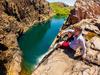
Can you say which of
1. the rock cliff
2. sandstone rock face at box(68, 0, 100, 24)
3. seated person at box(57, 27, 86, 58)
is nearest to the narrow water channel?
sandstone rock face at box(68, 0, 100, 24)

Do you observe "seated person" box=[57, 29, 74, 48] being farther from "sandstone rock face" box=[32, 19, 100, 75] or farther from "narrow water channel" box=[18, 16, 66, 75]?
"narrow water channel" box=[18, 16, 66, 75]

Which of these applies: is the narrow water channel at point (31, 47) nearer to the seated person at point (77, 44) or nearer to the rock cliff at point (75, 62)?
the seated person at point (77, 44)

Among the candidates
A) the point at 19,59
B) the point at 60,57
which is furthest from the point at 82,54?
the point at 19,59

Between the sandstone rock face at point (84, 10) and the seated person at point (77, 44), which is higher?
the seated person at point (77, 44)

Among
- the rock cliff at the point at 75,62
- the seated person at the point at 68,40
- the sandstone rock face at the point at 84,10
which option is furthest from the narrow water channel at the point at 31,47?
the rock cliff at the point at 75,62

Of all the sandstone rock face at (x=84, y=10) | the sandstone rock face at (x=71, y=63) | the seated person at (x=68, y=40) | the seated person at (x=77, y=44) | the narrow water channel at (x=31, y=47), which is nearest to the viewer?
the sandstone rock face at (x=71, y=63)

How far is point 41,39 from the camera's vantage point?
496ft

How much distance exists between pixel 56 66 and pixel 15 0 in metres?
162

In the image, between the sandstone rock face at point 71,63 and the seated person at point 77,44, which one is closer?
the sandstone rock face at point 71,63

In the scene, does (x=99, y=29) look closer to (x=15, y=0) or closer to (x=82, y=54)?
(x=82, y=54)

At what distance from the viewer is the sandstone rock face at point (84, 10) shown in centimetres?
4019

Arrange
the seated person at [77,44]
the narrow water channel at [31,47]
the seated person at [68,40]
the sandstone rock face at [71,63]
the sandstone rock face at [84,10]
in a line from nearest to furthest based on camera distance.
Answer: the sandstone rock face at [71,63], the seated person at [77,44], the seated person at [68,40], the sandstone rock face at [84,10], the narrow water channel at [31,47]

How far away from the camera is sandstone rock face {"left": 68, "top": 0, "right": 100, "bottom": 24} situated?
40.2 m

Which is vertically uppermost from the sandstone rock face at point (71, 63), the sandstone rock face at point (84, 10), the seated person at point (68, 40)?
the seated person at point (68, 40)
